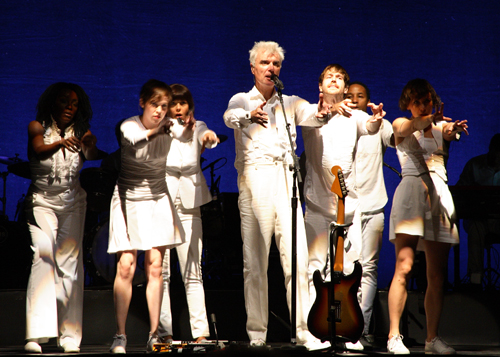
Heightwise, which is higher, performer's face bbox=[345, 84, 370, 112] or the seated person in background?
performer's face bbox=[345, 84, 370, 112]

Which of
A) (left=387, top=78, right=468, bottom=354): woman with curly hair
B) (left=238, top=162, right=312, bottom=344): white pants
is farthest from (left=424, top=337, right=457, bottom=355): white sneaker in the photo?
(left=238, top=162, right=312, bottom=344): white pants

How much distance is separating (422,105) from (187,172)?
1.74m

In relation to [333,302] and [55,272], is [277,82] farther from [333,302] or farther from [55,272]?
[55,272]

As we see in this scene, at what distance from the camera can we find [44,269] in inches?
155

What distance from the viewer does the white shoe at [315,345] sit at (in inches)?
151

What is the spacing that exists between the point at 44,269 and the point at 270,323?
1.91 m

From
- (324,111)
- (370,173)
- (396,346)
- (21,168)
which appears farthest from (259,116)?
(21,168)

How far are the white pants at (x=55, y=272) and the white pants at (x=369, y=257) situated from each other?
2022 mm

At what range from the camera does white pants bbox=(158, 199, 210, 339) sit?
4379 millimetres

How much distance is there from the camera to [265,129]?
4160mm

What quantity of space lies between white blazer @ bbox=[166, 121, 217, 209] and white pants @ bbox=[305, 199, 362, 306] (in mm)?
801

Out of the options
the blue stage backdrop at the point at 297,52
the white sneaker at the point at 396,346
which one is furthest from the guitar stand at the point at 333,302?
the blue stage backdrop at the point at 297,52

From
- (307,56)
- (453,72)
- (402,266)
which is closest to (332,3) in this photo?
(307,56)

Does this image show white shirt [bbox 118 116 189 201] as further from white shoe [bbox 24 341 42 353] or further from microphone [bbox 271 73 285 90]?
white shoe [bbox 24 341 42 353]
